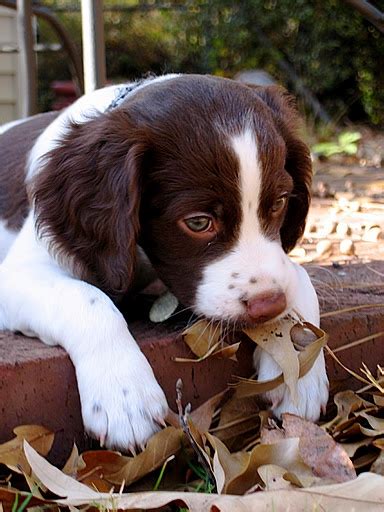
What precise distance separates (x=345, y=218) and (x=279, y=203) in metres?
1.79

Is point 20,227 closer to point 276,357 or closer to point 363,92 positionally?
point 276,357

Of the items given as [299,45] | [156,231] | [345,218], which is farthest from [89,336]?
[299,45]

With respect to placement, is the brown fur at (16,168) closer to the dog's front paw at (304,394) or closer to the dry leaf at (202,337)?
the dry leaf at (202,337)

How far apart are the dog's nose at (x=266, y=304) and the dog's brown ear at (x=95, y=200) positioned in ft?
1.26

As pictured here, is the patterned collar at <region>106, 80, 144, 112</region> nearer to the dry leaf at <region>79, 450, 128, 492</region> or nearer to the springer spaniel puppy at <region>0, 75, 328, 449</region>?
the springer spaniel puppy at <region>0, 75, 328, 449</region>

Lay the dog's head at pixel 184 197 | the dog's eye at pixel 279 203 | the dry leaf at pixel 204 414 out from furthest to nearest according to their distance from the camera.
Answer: the dog's eye at pixel 279 203 → the dog's head at pixel 184 197 → the dry leaf at pixel 204 414

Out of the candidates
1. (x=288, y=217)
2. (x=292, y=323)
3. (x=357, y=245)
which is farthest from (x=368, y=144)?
(x=292, y=323)

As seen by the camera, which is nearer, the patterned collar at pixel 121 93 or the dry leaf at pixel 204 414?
the dry leaf at pixel 204 414

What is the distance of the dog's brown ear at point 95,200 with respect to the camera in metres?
2.71

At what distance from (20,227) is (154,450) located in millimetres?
1340

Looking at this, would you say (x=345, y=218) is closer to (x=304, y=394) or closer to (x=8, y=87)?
(x=304, y=394)

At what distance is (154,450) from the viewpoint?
233 cm

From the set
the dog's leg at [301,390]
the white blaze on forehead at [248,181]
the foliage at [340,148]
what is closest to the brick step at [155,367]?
the dog's leg at [301,390]

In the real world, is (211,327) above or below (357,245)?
above
